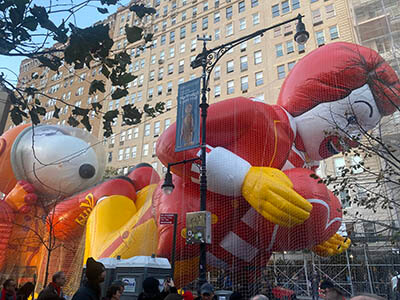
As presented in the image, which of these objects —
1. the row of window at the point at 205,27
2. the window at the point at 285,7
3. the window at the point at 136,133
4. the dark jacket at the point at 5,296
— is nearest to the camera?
the dark jacket at the point at 5,296

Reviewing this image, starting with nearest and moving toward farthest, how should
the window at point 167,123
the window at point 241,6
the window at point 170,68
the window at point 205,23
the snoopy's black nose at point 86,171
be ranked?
the snoopy's black nose at point 86,171, the window at point 167,123, the window at point 241,6, the window at point 170,68, the window at point 205,23

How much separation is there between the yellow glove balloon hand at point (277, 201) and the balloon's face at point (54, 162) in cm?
573

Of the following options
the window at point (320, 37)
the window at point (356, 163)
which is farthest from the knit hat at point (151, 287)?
the window at point (320, 37)

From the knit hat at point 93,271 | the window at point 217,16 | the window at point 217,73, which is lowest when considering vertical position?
the knit hat at point 93,271

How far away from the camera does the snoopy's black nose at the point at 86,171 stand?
9016mm

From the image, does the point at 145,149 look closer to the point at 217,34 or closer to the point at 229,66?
the point at 229,66

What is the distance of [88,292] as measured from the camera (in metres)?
2.60

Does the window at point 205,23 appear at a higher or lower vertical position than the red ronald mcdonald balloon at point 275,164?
higher

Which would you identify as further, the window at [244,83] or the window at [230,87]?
the window at [230,87]

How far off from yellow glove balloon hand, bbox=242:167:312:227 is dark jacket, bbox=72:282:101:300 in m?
2.88

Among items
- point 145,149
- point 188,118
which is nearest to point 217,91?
point 145,149

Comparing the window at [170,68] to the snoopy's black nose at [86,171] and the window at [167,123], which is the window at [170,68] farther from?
the snoopy's black nose at [86,171]

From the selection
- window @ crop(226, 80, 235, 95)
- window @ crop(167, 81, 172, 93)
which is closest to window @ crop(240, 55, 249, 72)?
window @ crop(226, 80, 235, 95)

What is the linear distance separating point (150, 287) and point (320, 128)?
14.0 ft
